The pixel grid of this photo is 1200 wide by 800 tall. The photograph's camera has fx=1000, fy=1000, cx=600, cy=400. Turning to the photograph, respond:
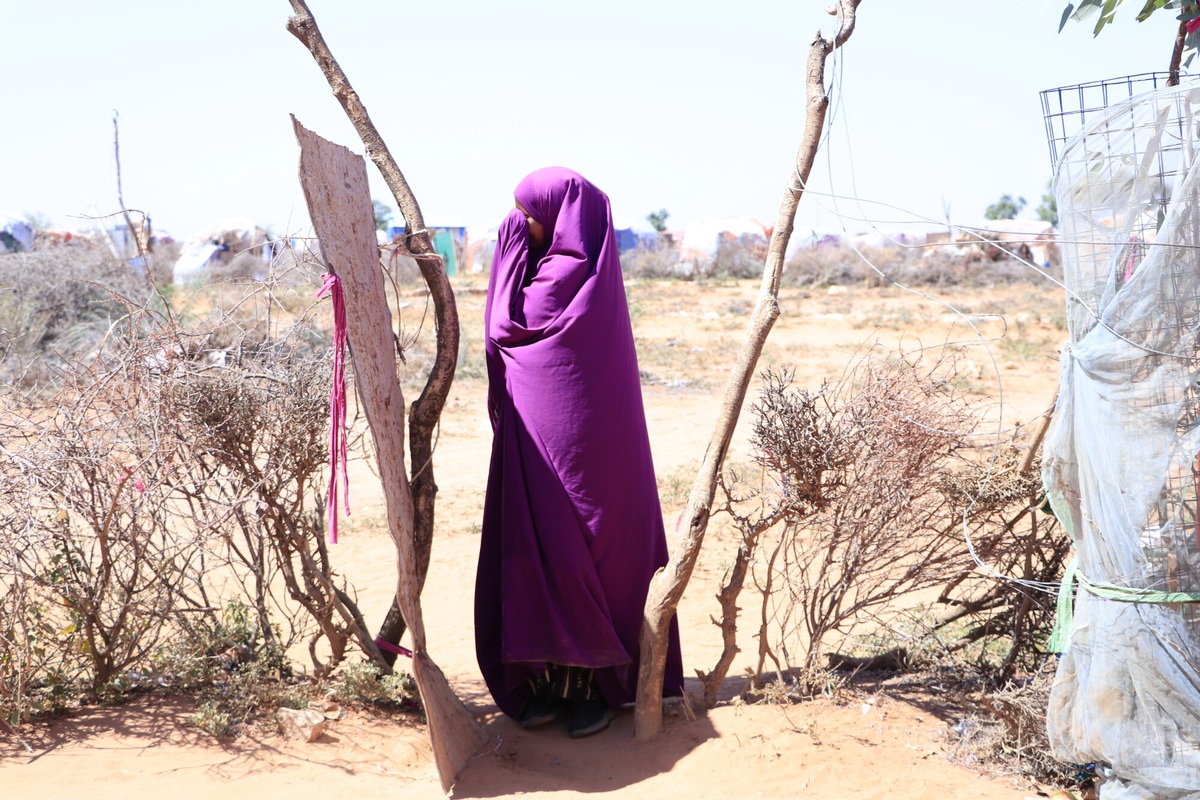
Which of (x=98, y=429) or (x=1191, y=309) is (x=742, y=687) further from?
(x=98, y=429)

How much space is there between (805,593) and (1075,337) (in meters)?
1.41

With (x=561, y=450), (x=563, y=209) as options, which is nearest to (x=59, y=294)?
(x=563, y=209)

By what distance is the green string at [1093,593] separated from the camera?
2727mm

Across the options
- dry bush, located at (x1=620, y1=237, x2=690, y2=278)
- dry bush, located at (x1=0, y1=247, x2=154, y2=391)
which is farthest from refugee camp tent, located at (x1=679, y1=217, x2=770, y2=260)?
dry bush, located at (x1=0, y1=247, x2=154, y2=391)

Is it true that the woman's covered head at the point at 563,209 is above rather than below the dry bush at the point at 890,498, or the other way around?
above

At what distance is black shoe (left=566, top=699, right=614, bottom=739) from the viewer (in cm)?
369

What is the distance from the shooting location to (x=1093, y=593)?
9.29 ft

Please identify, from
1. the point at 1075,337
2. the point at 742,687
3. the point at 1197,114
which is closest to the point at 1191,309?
the point at 1075,337

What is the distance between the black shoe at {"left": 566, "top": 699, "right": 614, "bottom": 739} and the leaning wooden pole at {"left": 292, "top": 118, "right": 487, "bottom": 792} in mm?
423

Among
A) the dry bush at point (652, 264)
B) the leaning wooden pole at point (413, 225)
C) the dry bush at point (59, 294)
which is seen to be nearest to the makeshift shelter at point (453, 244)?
the dry bush at point (652, 264)

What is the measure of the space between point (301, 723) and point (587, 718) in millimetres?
1030

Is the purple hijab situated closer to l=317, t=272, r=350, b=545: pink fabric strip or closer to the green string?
l=317, t=272, r=350, b=545: pink fabric strip

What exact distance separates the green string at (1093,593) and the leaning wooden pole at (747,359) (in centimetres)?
112

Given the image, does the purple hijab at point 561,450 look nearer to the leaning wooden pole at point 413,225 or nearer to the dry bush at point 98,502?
the leaning wooden pole at point 413,225
